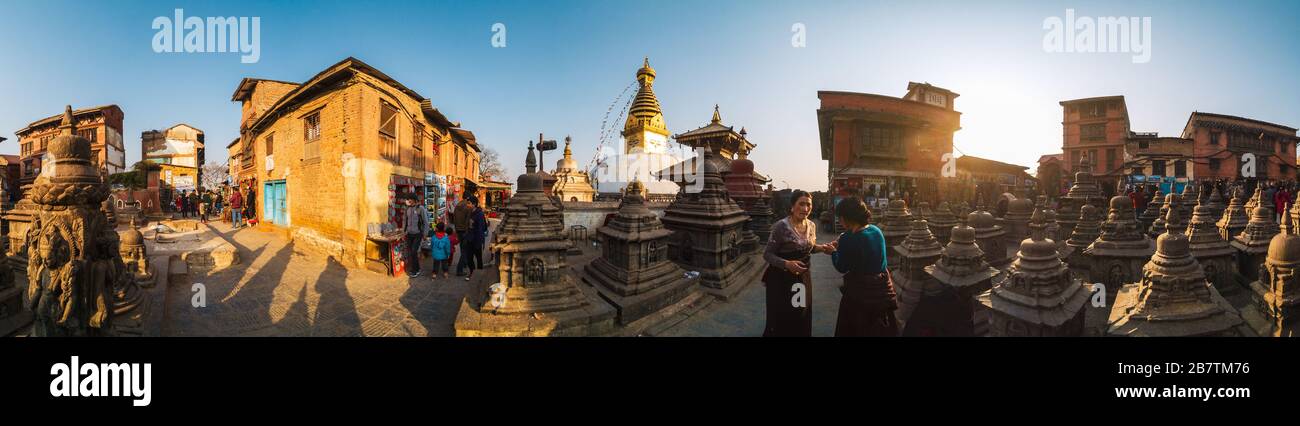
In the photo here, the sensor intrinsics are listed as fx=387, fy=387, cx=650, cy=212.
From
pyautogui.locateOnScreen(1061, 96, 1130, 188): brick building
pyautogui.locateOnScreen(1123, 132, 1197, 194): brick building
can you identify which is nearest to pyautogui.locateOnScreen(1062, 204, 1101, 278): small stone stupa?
pyautogui.locateOnScreen(1061, 96, 1130, 188): brick building

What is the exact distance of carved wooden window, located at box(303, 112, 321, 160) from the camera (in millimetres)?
10781

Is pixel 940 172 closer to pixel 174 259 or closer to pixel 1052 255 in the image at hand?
pixel 1052 255

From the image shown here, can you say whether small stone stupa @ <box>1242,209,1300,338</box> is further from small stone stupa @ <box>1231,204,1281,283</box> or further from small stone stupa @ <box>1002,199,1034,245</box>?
small stone stupa @ <box>1002,199,1034,245</box>

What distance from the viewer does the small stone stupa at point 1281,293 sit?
345cm

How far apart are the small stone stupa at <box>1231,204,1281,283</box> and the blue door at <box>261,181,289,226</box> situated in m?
21.5

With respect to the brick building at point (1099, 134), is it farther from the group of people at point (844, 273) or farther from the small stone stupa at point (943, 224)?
the group of people at point (844, 273)

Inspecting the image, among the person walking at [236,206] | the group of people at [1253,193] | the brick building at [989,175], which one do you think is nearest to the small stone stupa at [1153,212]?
the group of people at [1253,193]

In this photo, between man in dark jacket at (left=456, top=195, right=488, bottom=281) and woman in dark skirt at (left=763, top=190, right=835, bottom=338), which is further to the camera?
man in dark jacket at (left=456, top=195, right=488, bottom=281)

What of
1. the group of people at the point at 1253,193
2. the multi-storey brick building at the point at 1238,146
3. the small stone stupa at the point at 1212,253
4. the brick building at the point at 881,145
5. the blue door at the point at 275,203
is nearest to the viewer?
the small stone stupa at the point at 1212,253

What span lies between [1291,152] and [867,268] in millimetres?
25801

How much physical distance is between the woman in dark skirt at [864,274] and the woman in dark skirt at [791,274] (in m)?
0.38

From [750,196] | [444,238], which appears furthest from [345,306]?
[750,196]

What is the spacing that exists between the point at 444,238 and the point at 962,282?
806 cm

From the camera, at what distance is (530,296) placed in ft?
15.9
